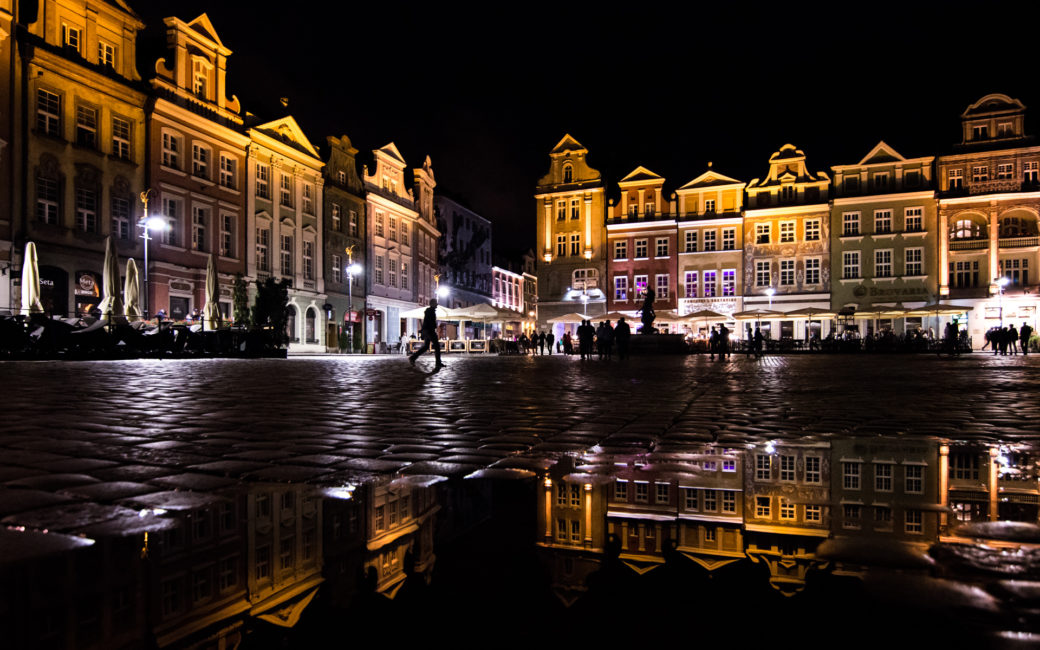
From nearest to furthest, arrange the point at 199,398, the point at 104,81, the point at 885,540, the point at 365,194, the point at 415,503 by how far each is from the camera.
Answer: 1. the point at 885,540
2. the point at 415,503
3. the point at 199,398
4. the point at 104,81
5. the point at 365,194

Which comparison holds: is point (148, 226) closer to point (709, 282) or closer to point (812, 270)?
point (709, 282)

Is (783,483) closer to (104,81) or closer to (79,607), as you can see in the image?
(79,607)

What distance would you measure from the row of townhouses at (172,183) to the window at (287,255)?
0.09 meters

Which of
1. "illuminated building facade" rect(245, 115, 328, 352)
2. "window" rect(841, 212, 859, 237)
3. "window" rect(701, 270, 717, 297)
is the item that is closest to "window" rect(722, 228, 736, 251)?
"window" rect(701, 270, 717, 297)

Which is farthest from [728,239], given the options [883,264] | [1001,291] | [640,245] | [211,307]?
[211,307]

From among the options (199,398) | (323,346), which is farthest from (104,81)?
(199,398)

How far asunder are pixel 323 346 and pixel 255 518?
4294cm

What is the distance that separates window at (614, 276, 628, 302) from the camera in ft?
172

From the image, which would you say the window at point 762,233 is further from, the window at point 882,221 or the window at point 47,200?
the window at point 47,200

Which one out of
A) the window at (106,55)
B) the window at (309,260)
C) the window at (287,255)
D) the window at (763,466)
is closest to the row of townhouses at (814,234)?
the window at (309,260)

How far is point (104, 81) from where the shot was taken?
29547 millimetres

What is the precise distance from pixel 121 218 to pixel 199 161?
5.91m

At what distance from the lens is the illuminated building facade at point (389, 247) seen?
49.9 meters

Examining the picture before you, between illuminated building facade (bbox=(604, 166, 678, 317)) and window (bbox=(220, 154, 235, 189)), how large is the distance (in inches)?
1054
